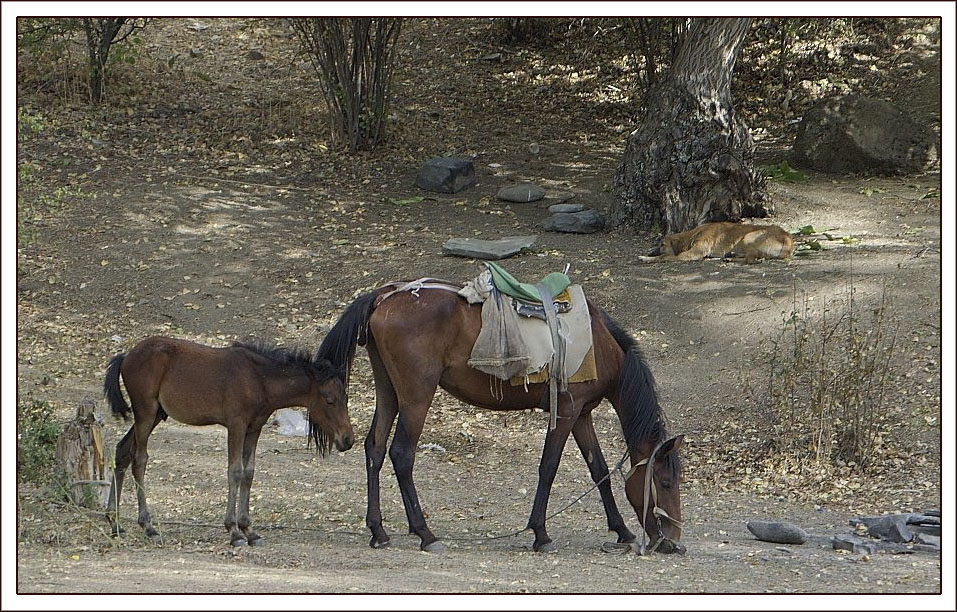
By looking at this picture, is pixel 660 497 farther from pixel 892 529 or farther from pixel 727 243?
pixel 727 243

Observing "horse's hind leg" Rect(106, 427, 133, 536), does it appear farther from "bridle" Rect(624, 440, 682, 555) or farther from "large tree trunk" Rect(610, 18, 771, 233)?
"large tree trunk" Rect(610, 18, 771, 233)

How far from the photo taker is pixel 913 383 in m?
8.43

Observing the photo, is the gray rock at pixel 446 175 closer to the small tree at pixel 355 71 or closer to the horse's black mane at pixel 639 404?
the small tree at pixel 355 71

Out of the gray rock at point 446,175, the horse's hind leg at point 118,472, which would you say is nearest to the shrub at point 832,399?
the horse's hind leg at point 118,472

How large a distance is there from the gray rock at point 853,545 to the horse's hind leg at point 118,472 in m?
4.23

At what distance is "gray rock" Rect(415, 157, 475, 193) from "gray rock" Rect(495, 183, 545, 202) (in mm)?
601

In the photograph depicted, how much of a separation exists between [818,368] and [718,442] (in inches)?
50.1

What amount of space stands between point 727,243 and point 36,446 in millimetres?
7464

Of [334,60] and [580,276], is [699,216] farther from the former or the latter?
[334,60]

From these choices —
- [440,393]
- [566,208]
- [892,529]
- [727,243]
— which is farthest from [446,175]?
[892,529]

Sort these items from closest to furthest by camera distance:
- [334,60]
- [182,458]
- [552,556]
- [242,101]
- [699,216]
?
[552,556], [182,458], [699,216], [334,60], [242,101]

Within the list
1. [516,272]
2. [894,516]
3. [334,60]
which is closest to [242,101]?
[334,60]

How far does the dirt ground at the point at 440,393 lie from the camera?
17.9ft

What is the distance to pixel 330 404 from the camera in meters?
5.73
